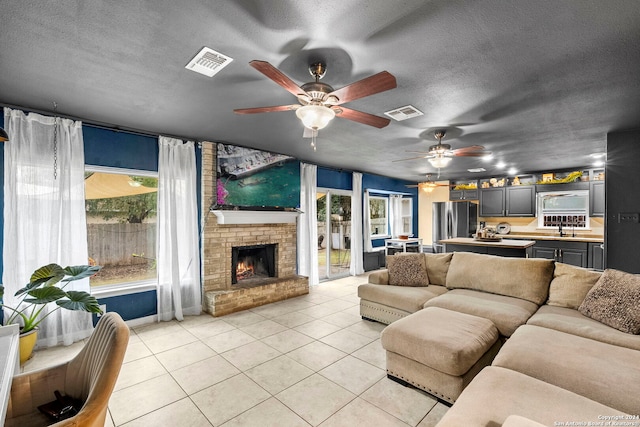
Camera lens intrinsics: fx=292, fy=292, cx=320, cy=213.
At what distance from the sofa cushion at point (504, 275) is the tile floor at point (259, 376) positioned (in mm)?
1246

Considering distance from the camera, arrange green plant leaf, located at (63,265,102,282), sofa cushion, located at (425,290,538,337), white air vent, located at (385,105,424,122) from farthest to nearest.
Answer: white air vent, located at (385,105,424,122)
green plant leaf, located at (63,265,102,282)
sofa cushion, located at (425,290,538,337)

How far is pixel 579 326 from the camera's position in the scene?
2404 mm

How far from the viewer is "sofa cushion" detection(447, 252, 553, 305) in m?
3.18

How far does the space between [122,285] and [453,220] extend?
25.6ft

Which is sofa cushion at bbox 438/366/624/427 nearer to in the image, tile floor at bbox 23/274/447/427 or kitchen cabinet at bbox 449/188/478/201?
tile floor at bbox 23/274/447/427

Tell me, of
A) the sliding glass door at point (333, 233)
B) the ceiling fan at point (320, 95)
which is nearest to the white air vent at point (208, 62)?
the ceiling fan at point (320, 95)

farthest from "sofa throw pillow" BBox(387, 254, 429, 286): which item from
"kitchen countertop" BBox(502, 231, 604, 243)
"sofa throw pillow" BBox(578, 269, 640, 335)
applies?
"kitchen countertop" BBox(502, 231, 604, 243)

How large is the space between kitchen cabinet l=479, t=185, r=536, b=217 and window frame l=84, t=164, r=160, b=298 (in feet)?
25.5

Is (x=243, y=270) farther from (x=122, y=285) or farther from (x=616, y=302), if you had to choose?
(x=616, y=302)

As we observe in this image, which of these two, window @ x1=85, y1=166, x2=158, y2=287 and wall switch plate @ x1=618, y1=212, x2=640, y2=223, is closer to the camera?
wall switch plate @ x1=618, y1=212, x2=640, y2=223

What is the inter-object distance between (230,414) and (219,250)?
2691 mm

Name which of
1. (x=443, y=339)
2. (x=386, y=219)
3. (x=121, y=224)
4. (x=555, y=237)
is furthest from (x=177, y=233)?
(x=555, y=237)

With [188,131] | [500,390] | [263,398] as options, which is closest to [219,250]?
[188,131]

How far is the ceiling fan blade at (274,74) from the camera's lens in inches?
62.8
